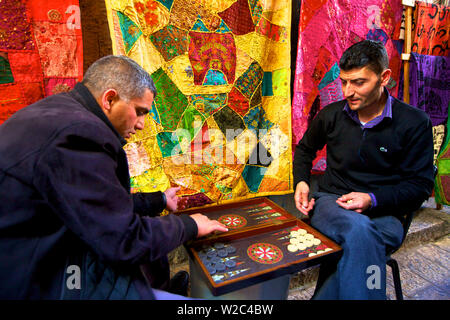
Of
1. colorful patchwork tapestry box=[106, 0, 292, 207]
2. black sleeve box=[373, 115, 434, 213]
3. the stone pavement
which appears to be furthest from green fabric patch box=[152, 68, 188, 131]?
the stone pavement

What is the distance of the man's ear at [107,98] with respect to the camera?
116 cm

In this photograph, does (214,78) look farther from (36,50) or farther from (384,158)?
(384,158)

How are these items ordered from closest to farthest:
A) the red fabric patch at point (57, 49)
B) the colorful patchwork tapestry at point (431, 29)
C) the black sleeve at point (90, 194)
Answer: the black sleeve at point (90, 194) → the red fabric patch at point (57, 49) → the colorful patchwork tapestry at point (431, 29)

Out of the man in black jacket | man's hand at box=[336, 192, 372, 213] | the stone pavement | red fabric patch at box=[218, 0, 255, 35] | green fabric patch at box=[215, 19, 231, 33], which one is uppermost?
red fabric patch at box=[218, 0, 255, 35]

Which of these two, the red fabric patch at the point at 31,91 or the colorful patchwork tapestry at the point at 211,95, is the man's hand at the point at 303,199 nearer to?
the colorful patchwork tapestry at the point at 211,95

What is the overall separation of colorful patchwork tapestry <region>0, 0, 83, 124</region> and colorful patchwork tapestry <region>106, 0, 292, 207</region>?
265mm

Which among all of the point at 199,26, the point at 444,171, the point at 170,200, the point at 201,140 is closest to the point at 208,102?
the point at 201,140

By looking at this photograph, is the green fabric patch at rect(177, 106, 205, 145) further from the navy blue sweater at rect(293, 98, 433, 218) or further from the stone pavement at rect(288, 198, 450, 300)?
the stone pavement at rect(288, 198, 450, 300)

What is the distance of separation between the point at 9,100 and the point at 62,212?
1102 millimetres

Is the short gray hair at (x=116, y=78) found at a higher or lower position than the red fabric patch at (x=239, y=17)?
lower

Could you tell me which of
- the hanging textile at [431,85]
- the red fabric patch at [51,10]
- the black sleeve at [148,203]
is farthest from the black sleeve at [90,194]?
the hanging textile at [431,85]

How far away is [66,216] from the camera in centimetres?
90

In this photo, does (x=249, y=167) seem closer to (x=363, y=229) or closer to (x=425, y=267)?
(x=363, y=229)

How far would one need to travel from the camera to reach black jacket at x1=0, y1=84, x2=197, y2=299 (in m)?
0.88
